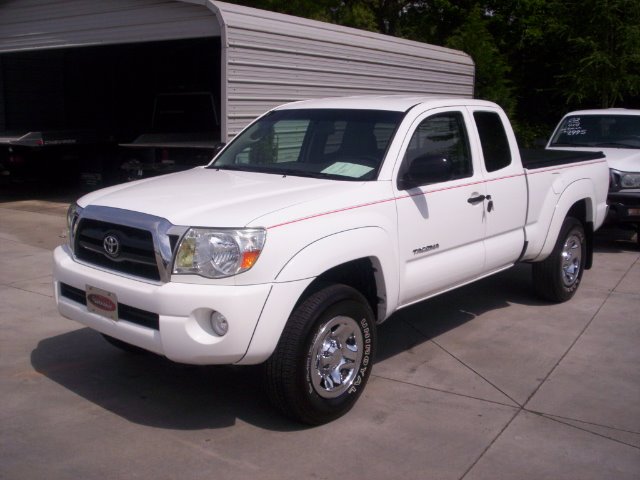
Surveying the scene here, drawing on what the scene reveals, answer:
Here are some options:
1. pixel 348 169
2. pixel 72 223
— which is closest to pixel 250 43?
pixel 348 169

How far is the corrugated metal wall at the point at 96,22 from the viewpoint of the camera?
10961mm

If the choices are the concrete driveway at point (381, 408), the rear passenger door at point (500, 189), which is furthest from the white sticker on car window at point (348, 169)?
the concrete driveway at point (381, 408)

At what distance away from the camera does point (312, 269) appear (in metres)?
4.32

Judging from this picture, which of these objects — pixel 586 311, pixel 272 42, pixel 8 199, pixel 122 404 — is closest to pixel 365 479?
pixel 122 404

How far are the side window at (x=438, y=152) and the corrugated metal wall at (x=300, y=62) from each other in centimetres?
488

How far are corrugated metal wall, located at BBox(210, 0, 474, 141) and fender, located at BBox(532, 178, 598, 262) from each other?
15.7ft

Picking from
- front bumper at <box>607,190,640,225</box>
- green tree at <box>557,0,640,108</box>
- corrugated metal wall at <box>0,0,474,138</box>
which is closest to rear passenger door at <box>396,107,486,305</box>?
front bumper at <box>607,190,640,225</box>

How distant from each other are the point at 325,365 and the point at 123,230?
56.5 inches

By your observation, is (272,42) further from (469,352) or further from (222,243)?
(222,243)

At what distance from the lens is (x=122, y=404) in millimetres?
4883

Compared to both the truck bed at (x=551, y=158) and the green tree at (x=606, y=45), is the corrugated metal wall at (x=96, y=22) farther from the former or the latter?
the green tree at (x=606, y=45)

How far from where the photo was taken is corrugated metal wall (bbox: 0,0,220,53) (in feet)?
36.0

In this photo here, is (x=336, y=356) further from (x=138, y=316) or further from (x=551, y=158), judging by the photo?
(x=551, y=158)

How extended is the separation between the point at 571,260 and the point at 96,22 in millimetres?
8671
